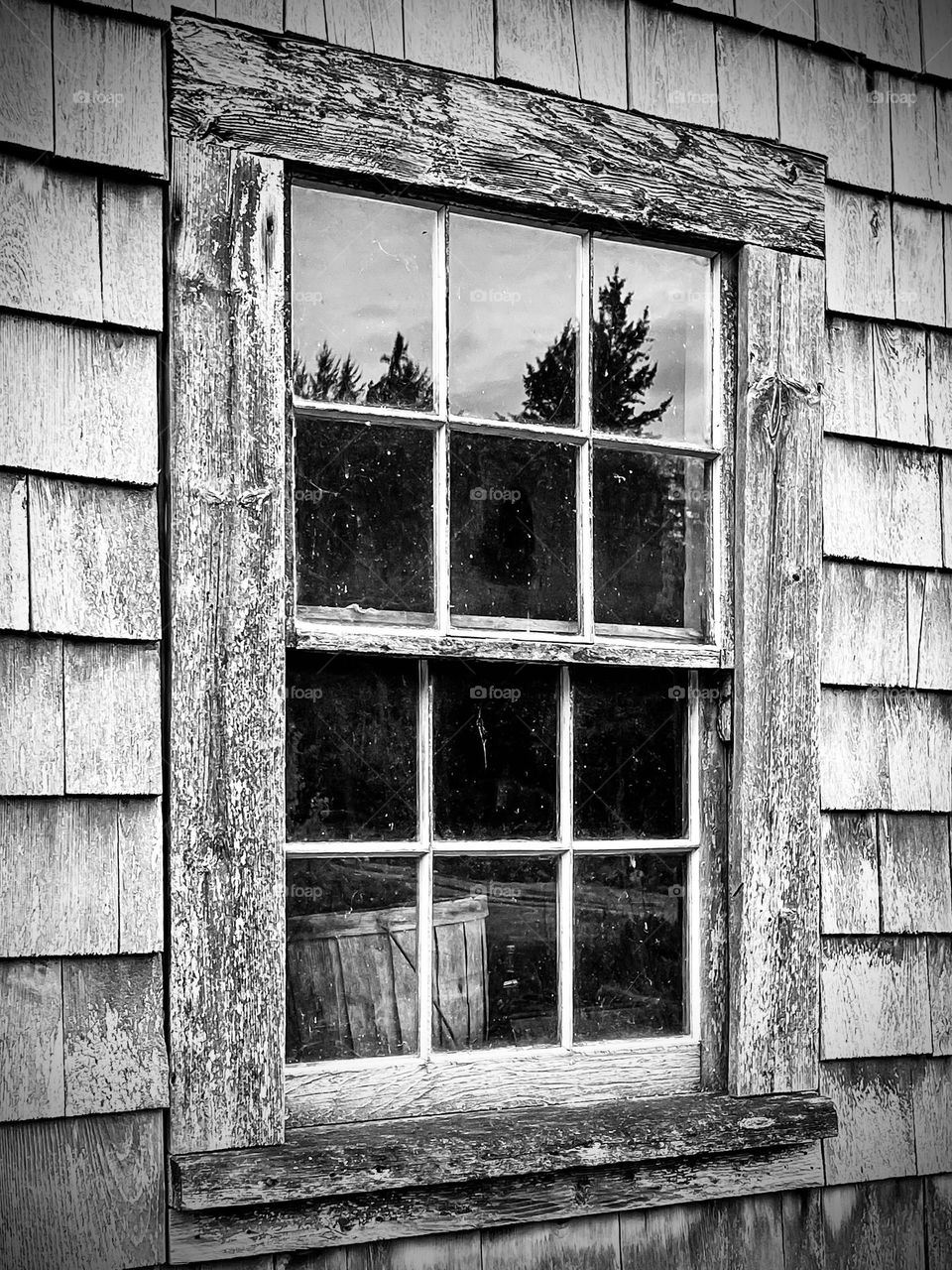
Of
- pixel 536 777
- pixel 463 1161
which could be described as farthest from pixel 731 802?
pixel 463 1161

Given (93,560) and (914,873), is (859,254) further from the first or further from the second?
(93,560)

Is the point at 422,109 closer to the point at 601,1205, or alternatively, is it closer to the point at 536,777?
the point at 536,777

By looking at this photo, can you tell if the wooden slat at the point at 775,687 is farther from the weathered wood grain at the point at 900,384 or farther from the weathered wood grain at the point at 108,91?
the weathered wood grain at the point at 108,91

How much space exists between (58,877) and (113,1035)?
0.27 metres

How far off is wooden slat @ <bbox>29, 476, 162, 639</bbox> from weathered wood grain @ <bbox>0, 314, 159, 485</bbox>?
40 mm

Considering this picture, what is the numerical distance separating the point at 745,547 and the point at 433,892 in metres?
0.96

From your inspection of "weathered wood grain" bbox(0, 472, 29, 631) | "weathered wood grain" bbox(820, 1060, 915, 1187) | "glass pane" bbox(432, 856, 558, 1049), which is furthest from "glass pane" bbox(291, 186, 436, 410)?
"weathered wood grain" bbox(820, 1060, 915, 1187)

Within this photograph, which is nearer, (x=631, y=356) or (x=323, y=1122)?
(x=323, y=1122)

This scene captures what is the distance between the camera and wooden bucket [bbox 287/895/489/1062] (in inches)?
89.0

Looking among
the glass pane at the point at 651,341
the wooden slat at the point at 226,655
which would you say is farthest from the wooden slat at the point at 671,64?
the wooden slat at the point at 226,655

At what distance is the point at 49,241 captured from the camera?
2.04 meters

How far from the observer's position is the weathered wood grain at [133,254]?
81.8 inches

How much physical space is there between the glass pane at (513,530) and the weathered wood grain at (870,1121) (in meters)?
1.17

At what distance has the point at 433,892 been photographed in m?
2.36
